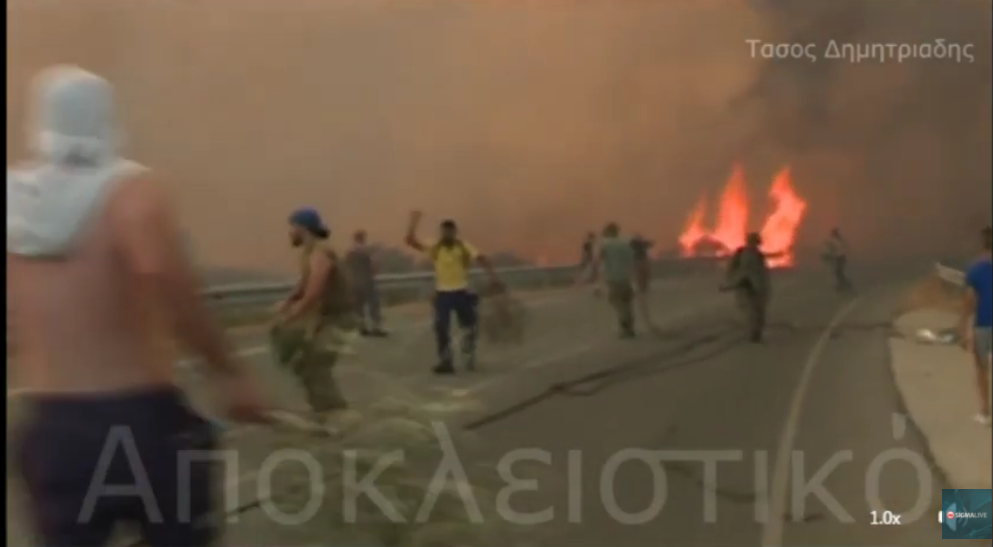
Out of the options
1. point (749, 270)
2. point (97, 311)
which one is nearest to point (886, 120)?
point (749, 270)

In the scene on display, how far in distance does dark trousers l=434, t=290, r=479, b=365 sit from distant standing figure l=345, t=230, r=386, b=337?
0.13m

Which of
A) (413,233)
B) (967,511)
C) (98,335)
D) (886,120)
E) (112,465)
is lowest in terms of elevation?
(967,511)

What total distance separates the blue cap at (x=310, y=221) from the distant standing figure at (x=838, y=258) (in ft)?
3.68

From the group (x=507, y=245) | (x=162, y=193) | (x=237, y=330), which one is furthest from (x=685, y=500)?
(x=162, y=193)

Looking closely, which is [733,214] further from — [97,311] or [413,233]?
[97,311]

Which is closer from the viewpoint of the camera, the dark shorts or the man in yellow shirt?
the dark shorts

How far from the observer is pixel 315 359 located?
2.21m

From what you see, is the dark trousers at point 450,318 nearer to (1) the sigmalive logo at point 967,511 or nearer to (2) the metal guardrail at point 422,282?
(2) the metal guardrail at point 422,282

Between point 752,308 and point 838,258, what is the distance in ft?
0.72

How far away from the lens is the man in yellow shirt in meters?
2.21

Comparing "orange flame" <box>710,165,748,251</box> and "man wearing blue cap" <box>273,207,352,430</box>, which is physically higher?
"orange flame" <box>710,165,748,251</box>

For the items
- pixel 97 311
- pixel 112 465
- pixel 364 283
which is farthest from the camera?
pixel 364 283

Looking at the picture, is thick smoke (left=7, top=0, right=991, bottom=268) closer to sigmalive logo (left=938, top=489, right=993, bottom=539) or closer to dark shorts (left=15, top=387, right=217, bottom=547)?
dark shorts (left=15, top=387, right=217, bottom=547)

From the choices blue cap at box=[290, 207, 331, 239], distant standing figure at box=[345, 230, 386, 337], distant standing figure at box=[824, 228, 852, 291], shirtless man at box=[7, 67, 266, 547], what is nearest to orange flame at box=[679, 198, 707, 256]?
distant standing figure at box=[824, 228, 852, 291]
